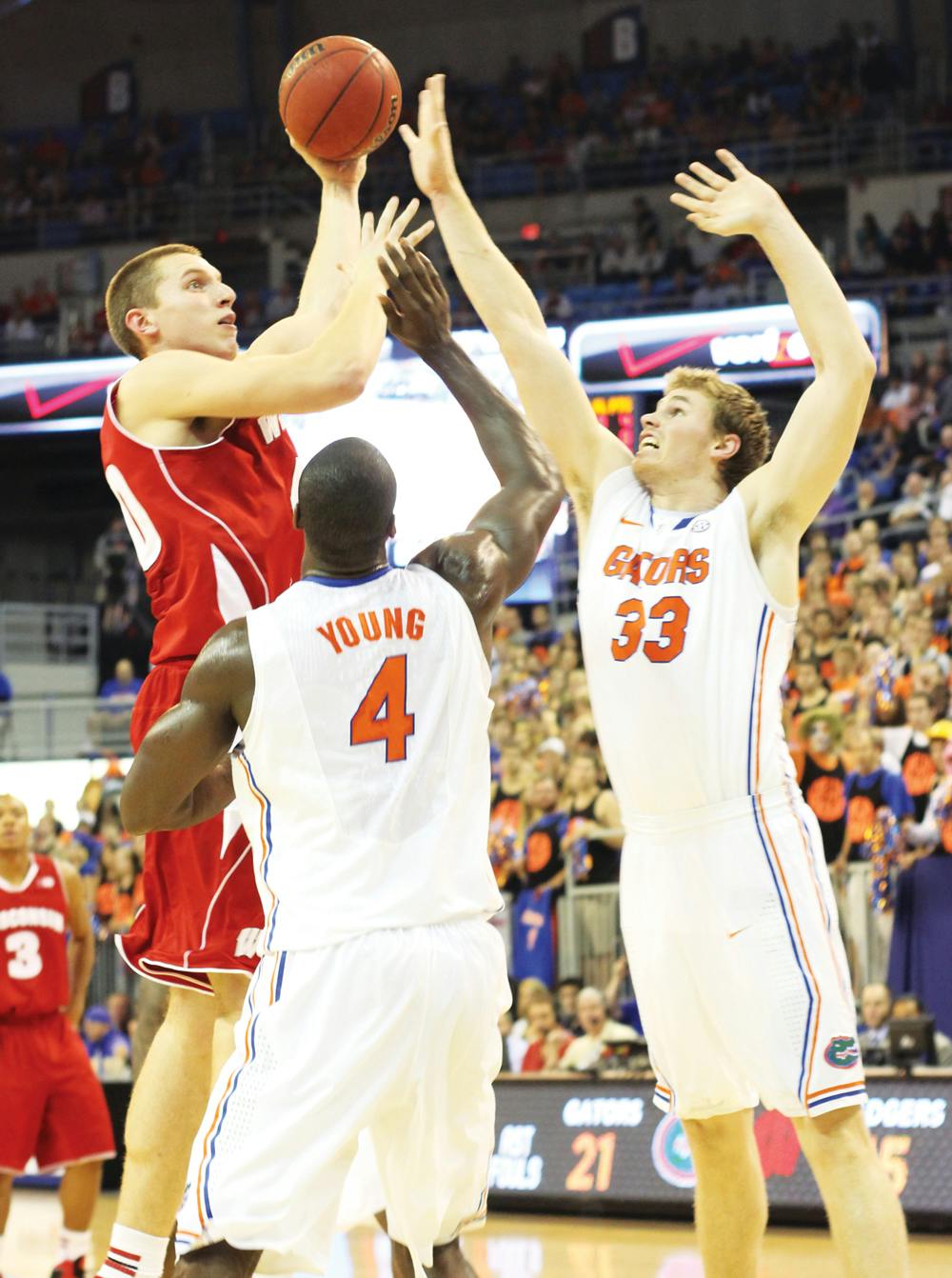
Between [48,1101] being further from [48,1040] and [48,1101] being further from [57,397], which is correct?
[57,397]

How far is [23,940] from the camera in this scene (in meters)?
8.13

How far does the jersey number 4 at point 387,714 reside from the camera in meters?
3.55

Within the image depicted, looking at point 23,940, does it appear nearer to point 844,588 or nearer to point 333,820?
point 333,820

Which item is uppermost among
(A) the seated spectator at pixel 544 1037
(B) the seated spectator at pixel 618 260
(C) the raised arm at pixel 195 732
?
(B) the seated spectator at pixel 618 260

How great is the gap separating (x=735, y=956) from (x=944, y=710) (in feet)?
21.6

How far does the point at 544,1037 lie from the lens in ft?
33.0

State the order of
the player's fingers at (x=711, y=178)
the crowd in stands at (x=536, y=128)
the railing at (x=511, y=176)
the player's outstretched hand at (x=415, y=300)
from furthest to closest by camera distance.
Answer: the crowd in stands at (x=536, y=128) → the railing at (x=511, y=176) → the player's fingers at (x=711, y=178) → the player's outstretched hand at (x=415, y=300)

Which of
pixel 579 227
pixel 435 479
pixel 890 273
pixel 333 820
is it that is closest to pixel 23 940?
pixel 333 820

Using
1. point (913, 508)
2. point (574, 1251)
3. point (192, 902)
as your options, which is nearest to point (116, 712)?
point (913, 508)

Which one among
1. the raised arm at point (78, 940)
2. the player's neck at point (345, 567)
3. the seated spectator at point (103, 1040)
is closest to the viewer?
the player's neck at point (345, 567)

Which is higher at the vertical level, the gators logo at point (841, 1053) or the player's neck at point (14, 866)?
the player's neck at point (14, 866)

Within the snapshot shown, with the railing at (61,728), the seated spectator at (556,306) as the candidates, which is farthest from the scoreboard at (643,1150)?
the seated spectator at (556,306)

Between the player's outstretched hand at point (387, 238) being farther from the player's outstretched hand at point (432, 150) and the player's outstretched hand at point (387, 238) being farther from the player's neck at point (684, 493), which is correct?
the player's neck at point (684, 493)

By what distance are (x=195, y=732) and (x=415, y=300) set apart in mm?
1206
